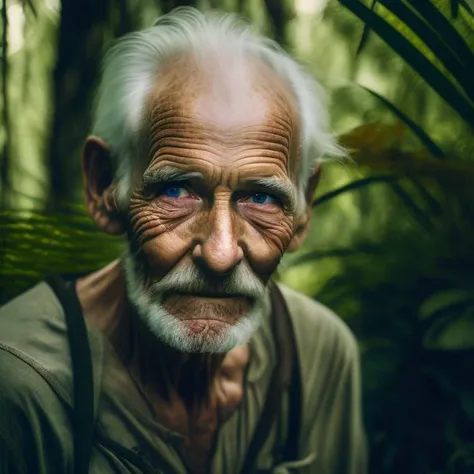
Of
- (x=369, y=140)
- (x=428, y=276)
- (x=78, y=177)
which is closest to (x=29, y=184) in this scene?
(x=78, y=177)

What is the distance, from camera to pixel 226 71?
2135 mm

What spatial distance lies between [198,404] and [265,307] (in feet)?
1.11

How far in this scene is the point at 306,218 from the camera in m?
2.31

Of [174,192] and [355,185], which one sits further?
[355,185]

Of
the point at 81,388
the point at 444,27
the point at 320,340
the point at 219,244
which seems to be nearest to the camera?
the point at 219,244

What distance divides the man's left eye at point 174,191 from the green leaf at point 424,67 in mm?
724

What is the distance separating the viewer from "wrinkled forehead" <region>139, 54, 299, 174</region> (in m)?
2.11

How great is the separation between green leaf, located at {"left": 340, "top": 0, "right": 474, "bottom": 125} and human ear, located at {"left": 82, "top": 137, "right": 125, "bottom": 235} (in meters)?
0.81

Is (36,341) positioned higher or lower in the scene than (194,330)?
lower

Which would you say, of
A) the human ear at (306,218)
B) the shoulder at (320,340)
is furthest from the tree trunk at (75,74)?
the shoulder at (320,340)

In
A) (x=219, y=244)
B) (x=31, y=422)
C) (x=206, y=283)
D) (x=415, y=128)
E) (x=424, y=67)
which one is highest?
(x=424, y=67)

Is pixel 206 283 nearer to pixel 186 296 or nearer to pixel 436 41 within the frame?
pixel 186 296

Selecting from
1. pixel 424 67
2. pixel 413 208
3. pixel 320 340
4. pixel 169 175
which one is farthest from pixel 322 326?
pixel 424 67

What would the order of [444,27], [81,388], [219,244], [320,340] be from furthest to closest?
[320,340]
[444,27]
[81,388]
[219,244]
